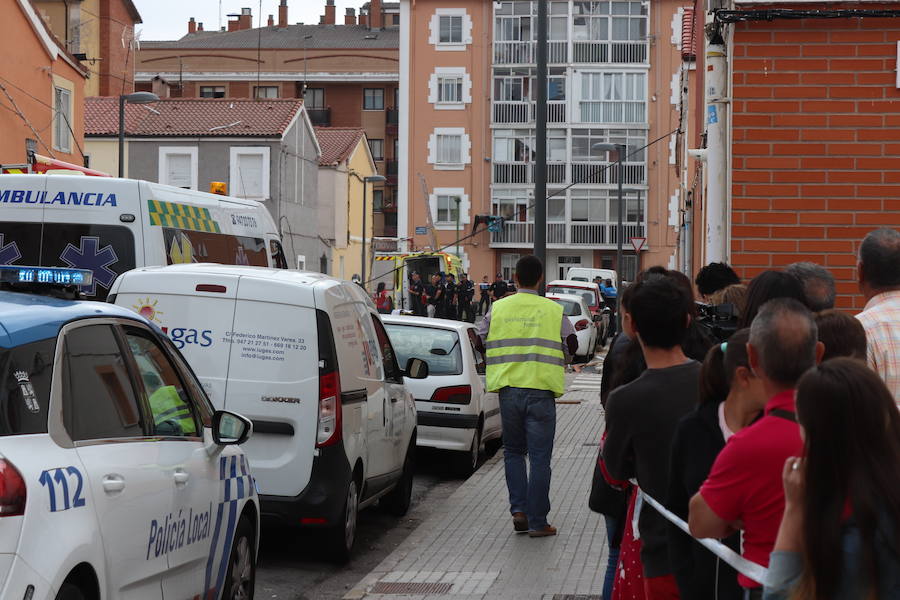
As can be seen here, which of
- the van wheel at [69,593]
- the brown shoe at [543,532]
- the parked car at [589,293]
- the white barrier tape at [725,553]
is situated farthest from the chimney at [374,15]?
the van wheel at [69,593]

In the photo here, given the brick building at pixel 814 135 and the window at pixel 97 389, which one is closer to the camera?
the window at pixel 97 389

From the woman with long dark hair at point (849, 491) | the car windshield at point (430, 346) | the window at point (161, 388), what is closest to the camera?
the woman with long dark hair at point (849, 491)

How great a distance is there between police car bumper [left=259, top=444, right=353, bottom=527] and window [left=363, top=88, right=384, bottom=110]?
258 ft

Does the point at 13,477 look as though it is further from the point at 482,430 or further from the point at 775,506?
the point at 482,430

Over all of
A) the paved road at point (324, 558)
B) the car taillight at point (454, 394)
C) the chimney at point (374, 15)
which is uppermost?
the chimney at point (374, 15)

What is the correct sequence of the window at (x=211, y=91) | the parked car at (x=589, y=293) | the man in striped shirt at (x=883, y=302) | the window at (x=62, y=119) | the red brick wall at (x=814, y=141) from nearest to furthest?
the man in striped shirt at (x=883, y=302) < the red brick wall at (x=814, y=141) < the window at (x=62, y=119) < the parked car at (x=589, y=293) < the window at (x=211, y=91)

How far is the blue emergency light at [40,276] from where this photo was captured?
5.10 m

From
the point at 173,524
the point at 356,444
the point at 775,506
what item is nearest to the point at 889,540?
the point at 775,506

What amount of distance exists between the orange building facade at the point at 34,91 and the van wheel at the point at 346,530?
82.7 ft

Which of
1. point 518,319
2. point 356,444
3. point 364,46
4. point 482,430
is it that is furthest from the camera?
point 364,46

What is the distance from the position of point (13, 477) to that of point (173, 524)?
1327 millimetres

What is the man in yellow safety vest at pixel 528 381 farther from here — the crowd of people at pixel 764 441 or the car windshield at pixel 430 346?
the car windshield at pixel 430 346

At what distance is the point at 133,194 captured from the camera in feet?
40.7

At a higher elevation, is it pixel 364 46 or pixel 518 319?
pixel 364 46
